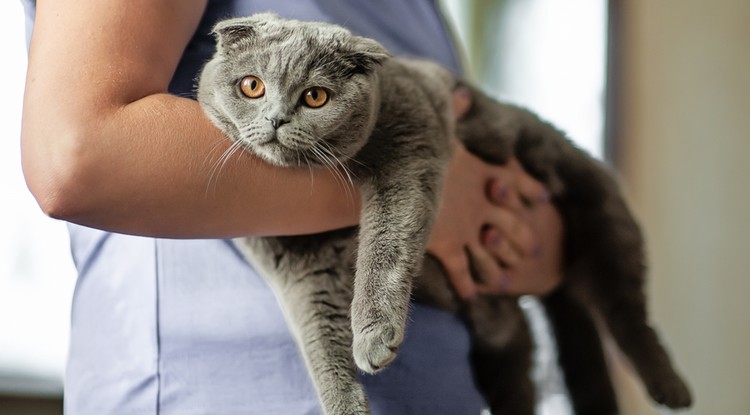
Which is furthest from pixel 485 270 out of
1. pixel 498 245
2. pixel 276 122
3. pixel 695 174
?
pixel 695 174

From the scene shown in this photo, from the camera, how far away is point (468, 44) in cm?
235

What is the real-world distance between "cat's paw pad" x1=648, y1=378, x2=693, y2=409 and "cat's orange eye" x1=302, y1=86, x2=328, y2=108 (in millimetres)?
660

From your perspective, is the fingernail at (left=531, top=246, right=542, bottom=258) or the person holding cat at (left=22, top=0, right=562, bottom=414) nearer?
the person holding cat at (left=22, top=0, right=562, bottom=414)

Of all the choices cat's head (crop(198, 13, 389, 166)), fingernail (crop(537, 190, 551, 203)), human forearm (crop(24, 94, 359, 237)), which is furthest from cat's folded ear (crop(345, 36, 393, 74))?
fingernail (crop(537, 190, 551, 203))

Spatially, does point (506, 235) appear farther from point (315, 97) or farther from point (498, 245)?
point (315, 97)

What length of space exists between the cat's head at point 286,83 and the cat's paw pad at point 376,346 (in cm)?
16

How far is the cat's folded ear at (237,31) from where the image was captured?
60cm

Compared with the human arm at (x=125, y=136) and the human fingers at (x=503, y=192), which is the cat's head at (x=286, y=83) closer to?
the human arm at (x=125, y=136)

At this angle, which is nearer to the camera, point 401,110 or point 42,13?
point 42,13

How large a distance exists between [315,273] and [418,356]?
13cm

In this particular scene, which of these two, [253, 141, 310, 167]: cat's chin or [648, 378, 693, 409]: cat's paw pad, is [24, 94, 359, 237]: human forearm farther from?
→ [648, 378, 693, 409]: cat's paw pad

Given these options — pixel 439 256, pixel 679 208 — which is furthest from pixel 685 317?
pixel 439 256

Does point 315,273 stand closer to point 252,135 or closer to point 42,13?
point 252,135

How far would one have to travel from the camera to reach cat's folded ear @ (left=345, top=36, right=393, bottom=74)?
621 millimetres
